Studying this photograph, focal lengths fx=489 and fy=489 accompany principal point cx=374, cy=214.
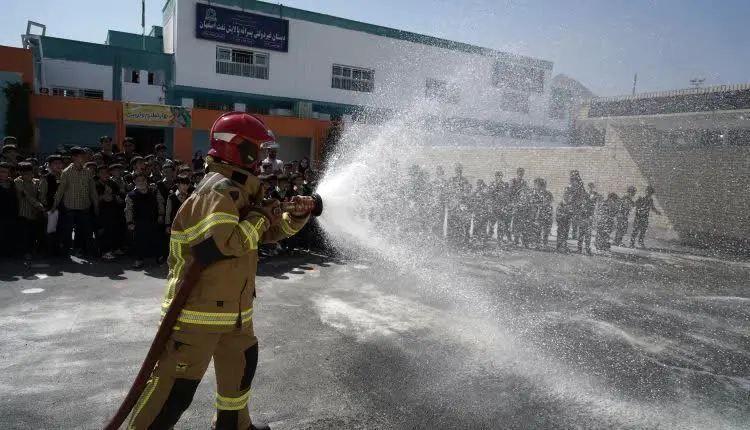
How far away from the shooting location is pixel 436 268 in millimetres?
8945

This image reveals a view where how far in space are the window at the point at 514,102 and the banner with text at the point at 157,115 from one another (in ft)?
42.8

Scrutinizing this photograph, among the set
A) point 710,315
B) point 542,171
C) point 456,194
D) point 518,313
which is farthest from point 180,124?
point 710,315

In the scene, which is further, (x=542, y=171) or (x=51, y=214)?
(x=542, y=171)

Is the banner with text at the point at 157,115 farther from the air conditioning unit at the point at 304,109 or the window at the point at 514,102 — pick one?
the window at the point at 514,102

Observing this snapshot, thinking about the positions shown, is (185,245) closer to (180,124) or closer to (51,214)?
(51,214)

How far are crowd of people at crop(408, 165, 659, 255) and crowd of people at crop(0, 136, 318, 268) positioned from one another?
527 cm

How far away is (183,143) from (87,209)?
13321mm

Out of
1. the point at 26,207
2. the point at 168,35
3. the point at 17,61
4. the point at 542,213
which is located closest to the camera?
the point at 26,207

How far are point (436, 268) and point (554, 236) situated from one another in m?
6.81

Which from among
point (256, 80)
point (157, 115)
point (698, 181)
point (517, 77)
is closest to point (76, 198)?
point (157, 115)

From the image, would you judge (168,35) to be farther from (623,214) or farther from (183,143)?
(623,214)

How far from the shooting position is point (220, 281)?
8.89 feet

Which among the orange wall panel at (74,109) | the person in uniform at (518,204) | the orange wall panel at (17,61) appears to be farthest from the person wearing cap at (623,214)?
the orange wall panel at (17,61)

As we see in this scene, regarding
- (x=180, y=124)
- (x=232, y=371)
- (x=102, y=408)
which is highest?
(x=180, y=124)
